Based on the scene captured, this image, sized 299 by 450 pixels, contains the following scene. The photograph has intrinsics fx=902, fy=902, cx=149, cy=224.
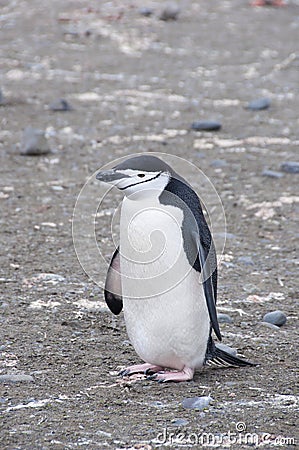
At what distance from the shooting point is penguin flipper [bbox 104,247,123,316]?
3076mm

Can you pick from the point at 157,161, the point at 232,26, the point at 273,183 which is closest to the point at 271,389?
the point at 157,161

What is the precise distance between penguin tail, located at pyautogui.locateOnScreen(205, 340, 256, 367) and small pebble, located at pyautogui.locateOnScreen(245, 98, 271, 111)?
16.1ft

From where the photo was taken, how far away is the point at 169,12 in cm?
1169

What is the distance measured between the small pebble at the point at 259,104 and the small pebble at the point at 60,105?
5.14 feet

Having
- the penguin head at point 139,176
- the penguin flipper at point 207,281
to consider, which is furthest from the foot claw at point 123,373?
the penguin head at point 139,176

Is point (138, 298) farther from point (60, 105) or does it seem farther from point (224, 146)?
point (60, 105)

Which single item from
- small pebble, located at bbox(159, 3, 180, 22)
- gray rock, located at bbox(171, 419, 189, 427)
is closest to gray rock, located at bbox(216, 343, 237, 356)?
gray rock, located at bbox(171, 419, 189, 427)

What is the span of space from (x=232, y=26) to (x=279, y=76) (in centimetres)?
274

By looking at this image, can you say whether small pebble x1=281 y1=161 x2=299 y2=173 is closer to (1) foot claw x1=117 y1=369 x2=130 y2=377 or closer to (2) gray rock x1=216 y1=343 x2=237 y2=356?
(2) gray rock x1=216 y1=343 x2=237 y2=356

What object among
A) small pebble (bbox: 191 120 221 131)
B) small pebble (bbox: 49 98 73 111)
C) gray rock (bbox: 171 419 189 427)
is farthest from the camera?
small pebble (bbox: 49 98 73 111)

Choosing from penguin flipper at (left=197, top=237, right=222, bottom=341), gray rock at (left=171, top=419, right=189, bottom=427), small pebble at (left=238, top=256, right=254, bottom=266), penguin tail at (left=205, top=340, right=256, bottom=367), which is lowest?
small pebble at (left=238, top=256, right=254, bottom=266)

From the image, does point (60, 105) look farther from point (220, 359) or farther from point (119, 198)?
point (220, 359)

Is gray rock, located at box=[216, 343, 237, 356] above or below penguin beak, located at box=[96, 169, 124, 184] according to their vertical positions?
below

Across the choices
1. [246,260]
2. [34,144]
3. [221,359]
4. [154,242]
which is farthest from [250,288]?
[34,144]
